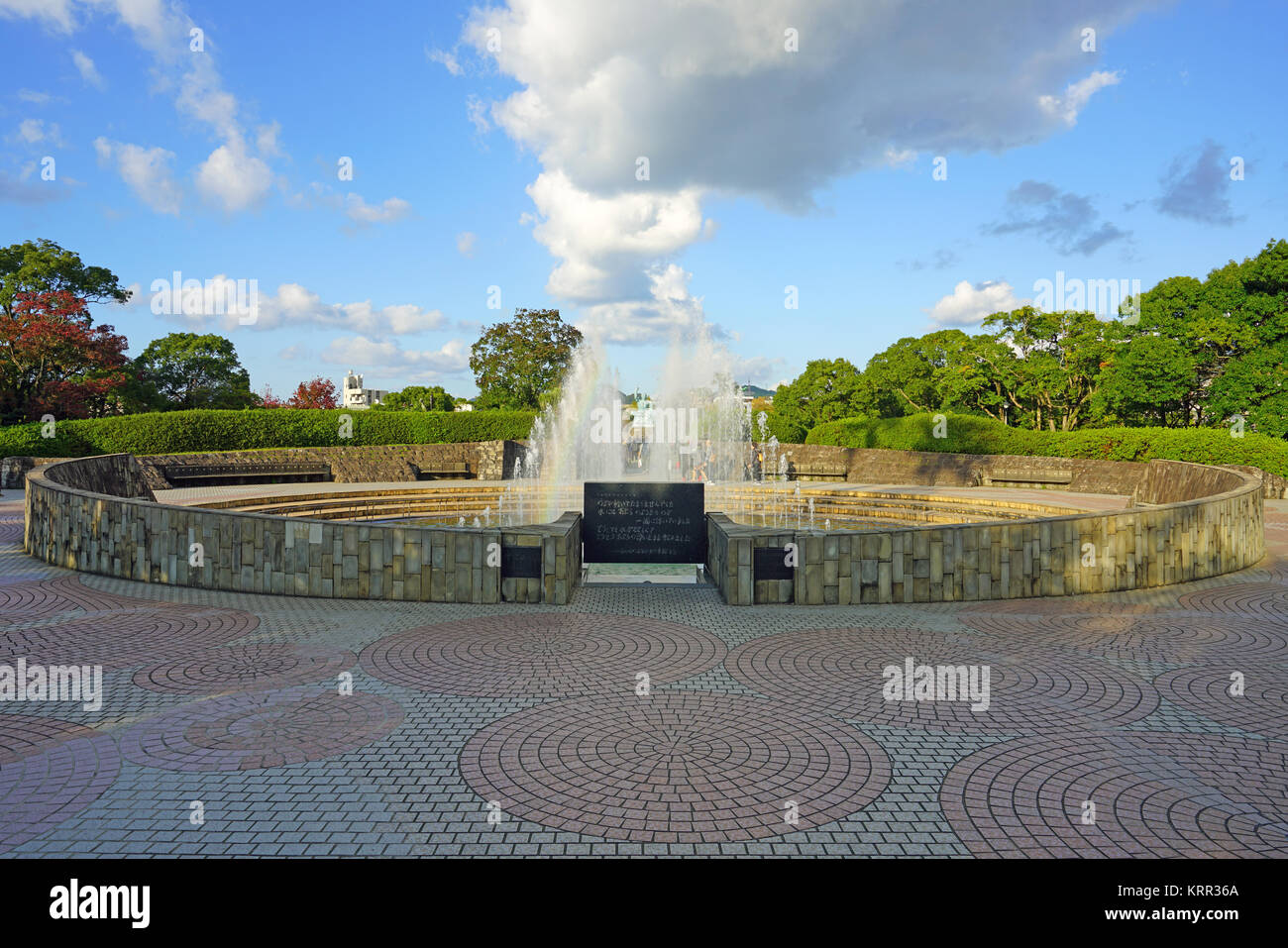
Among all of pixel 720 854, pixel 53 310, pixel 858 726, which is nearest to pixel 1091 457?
pixel 858 726

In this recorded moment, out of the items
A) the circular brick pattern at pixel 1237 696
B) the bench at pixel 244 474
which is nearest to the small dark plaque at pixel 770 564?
the circular brick pattern at pixel 1237 696

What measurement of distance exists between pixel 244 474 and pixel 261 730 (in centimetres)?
2183

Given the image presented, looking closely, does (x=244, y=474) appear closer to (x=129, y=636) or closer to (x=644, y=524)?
(x=129, y=636)

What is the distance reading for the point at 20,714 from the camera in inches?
207

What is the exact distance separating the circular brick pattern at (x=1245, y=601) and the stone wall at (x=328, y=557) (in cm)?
778

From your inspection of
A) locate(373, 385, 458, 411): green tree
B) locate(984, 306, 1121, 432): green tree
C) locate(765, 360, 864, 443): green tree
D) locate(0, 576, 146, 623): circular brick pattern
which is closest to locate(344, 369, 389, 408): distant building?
locate(373, 385, 458, 411): green tree

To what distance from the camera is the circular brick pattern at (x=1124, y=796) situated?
141 inches

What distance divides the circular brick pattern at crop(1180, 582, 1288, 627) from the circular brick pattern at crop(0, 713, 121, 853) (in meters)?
10.7

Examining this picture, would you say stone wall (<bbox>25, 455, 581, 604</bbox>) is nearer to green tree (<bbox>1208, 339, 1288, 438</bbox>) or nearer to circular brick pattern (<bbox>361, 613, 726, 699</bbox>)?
circular brick pattern (<bbox>361, 613, 726, 699</bbox>)

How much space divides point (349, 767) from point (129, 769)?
132 centimetres

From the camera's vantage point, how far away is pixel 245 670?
6.26m

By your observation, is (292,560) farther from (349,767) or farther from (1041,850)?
(1041,850)

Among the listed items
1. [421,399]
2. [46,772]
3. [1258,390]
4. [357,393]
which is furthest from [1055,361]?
[357,393]

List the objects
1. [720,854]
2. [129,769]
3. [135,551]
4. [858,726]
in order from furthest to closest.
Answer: [135,551] → [858,726] → [129,769] → [720,854]
